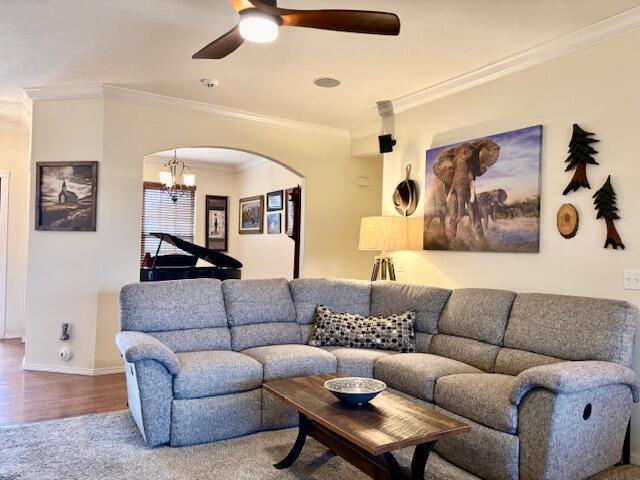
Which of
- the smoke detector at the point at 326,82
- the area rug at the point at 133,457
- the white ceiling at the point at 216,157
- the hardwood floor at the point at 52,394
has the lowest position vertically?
the hardwood floor at the point at 52,394

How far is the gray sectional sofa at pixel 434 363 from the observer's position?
2346 mm

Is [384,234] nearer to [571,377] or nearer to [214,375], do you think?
[214,375]

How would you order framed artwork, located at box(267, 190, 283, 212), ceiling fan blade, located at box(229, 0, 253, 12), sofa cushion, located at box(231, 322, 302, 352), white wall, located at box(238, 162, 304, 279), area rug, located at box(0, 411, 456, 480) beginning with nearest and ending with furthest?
ceiling fan blade, located at box(229, 0, 253, 12)
area rug, located at box(0, 411, 456, 480)
sofa cushion, located at box(231, 322, 302, 352)
white wall, located at box(238, 162, 304, 279)
framed artwork, located at box(267, 190, 283, 212)

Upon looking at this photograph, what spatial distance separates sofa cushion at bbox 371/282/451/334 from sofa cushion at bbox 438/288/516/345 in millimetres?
79

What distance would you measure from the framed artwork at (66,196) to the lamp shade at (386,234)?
8.37 ft

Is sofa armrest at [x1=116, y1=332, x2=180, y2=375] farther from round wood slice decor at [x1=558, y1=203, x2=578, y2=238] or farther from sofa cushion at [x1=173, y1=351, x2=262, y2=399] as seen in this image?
round wood slice decor at [x1=558, y1=203, x2=578, y2=238]

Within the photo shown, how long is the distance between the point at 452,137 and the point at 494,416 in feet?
8.15

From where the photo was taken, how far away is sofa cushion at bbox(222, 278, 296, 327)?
12.1ft

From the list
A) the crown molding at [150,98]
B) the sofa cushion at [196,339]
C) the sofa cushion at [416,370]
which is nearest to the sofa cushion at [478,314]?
the sofa cushion at [416,370]

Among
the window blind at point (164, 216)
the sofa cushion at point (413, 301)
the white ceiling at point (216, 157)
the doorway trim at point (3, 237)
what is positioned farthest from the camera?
the window blind at point (164, 216)

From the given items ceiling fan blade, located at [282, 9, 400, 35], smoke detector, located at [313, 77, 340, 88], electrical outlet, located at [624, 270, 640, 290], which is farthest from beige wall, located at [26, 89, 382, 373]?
electrical outlet, located at [624, 270, 640, 290]

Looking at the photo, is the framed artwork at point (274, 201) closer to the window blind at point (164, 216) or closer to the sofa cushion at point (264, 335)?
the window blind at point (164, 216)

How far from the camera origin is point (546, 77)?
11.1ft

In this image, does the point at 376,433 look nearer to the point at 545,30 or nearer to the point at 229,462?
the point at 229,462
